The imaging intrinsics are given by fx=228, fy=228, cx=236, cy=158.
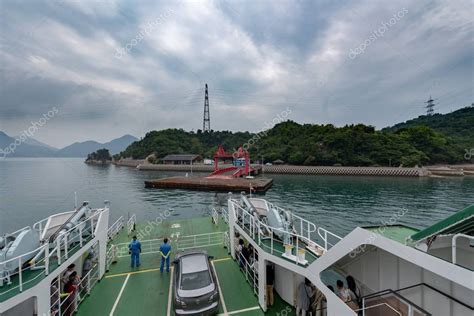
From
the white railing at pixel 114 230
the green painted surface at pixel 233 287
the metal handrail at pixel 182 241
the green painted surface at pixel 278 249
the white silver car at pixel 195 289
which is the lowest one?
the green painted surface at pixel 233 287

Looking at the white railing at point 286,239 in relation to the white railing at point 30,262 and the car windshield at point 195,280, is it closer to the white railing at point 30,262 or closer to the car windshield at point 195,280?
the car windshield at point 195,280

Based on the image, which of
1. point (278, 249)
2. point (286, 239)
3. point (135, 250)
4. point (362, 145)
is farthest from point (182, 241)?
point (362, 145)

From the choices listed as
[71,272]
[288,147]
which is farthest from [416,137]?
[71,272]

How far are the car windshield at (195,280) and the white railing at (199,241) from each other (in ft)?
14.0

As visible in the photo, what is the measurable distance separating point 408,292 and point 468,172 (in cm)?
7401

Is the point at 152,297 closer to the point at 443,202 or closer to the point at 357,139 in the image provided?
the point at 443,202

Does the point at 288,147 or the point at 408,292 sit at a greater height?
the point at 288,147

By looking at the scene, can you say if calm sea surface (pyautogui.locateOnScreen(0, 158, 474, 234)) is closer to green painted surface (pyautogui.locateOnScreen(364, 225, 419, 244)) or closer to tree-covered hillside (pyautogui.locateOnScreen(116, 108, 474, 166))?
green painted surface (pyautogui.locateOnScreen(364, 225, 419, 244))

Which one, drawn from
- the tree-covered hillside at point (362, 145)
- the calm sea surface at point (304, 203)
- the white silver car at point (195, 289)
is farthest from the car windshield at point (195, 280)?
the tree-covered hillside at point (362, 145)

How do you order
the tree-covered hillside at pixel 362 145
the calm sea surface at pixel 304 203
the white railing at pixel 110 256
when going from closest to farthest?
the white railing at pixel 110 256, the calm sea surface at pixel 304 203, the tree-covered hillside at pixel 362 145

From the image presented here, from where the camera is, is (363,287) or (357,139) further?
(357,139)

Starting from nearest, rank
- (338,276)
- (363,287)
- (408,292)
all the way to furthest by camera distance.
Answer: (408,292), (363,287), (338,276)

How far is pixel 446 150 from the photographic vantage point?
6575 centimetres

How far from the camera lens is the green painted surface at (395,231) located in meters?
4.16
